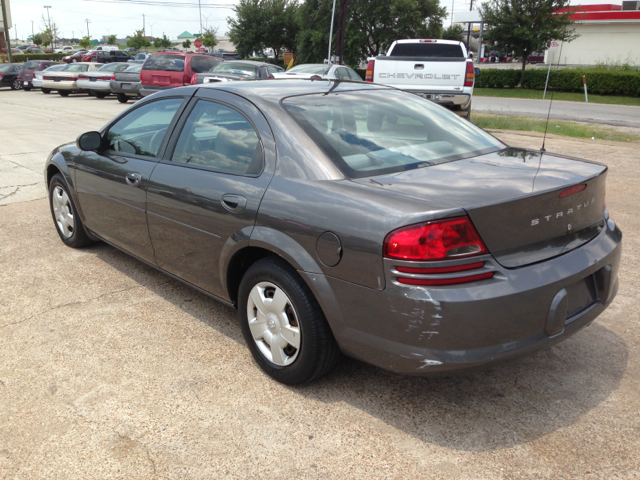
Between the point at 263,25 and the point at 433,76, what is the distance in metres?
47.6

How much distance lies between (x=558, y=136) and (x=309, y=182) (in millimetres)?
11325

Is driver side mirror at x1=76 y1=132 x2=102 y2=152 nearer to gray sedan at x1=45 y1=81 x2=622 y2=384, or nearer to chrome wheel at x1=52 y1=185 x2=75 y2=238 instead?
gray sedan at x1=45 y1=81 x2=622 y2=384

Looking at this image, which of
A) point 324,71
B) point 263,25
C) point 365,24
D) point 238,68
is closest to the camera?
point 324,71

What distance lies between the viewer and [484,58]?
6788cm

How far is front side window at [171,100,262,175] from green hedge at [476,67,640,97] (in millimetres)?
30127

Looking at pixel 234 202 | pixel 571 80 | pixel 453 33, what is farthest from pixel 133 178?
pixel 453 33

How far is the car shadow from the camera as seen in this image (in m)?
2.69

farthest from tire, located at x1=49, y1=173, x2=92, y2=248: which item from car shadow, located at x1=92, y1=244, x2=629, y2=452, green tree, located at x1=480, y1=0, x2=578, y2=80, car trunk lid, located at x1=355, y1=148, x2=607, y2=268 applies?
green tree, located at x1=480, y1=0, x2=578, y2=80

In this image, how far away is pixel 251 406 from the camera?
2.89 m

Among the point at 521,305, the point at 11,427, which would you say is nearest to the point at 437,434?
the point at 521,305

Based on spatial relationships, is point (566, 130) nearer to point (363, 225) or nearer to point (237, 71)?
point (237, 71)

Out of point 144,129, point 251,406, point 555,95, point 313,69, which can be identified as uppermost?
point 313,69

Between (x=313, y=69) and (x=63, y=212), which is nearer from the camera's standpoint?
(x=63, y=212)

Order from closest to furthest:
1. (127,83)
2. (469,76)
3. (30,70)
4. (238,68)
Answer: (469,76) < (238,68) < (127,83) < (30,70)
